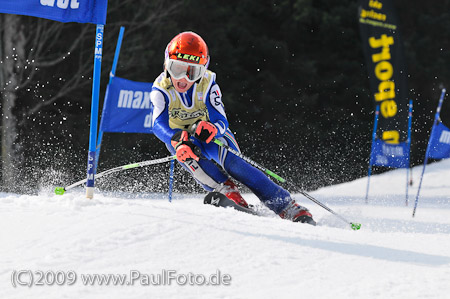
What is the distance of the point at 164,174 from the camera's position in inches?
550

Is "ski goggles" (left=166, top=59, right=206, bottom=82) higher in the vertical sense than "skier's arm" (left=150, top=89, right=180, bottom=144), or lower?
higher

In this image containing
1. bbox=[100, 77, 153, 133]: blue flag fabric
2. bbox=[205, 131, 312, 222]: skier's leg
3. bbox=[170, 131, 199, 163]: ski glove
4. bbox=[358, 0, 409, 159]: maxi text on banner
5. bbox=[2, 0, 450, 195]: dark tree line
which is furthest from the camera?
bbox=[2, 0, 450, 195]: dark tree line

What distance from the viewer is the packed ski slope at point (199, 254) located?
264 cm

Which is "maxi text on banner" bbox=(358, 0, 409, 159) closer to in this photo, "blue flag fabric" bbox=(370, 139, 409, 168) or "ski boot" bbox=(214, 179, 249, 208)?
"blue flag fabric" bbox=(370, 139, 409, 168)

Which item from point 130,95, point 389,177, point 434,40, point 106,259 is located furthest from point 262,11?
point 106,259

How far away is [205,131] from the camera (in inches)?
184

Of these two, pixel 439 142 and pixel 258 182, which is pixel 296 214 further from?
pixel 439 142

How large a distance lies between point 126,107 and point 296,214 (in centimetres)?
299

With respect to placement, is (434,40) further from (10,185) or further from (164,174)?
(10,185)

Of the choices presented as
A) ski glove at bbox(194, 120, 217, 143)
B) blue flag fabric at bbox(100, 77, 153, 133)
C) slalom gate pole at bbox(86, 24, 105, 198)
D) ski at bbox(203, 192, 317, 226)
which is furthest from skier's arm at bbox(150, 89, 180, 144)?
blue flag fabric at bbox(100, 77, 153, 133)

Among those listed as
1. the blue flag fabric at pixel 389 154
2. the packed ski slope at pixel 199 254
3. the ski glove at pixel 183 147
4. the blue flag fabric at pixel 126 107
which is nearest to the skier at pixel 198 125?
the ski glove at pixel 183 147

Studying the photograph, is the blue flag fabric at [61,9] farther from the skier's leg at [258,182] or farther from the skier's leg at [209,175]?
the skier's leg at [258,182]

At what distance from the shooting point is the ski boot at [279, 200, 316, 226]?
4.72m

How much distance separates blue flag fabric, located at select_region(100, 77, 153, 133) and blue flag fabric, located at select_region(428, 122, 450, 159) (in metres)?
3.70
